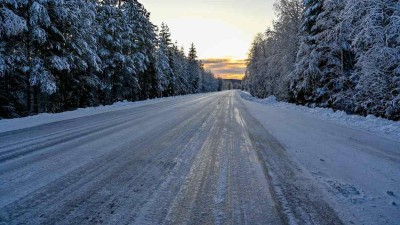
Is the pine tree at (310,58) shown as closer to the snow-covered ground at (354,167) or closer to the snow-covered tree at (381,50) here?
the snow-covered tree at (381,50)

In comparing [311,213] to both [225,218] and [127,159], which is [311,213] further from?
[127,159]

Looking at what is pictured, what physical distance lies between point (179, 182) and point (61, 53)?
54.7ft

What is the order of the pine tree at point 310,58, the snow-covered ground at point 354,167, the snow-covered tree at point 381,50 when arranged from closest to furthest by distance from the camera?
the snow-covered ground at point 354,167 < the snow-covered tree at point 381,50 < the pine tree at point 310,58

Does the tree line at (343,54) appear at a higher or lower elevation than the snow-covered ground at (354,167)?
higher

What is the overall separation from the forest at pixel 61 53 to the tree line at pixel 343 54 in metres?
15.1

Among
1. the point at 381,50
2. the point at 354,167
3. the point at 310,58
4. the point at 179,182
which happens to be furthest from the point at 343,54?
the point at 179,182

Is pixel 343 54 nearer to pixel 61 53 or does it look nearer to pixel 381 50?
pixel 381 50

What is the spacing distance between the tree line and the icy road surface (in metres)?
7.71

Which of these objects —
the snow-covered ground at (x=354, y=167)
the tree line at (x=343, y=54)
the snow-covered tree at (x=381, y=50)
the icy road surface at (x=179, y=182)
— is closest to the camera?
the icy road surface at (x=179, y=182)

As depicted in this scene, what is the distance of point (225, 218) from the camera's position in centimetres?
300

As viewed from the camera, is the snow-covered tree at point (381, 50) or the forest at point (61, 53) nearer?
the snow-covered tree at point (381, 50)

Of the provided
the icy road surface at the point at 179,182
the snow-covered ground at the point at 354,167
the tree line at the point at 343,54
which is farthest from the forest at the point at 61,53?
the tree line at the point at 343,54

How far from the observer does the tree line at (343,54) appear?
42.3 feet

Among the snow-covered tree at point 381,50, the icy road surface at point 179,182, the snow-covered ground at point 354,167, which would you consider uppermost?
the snow-covered tree at point 381,50
